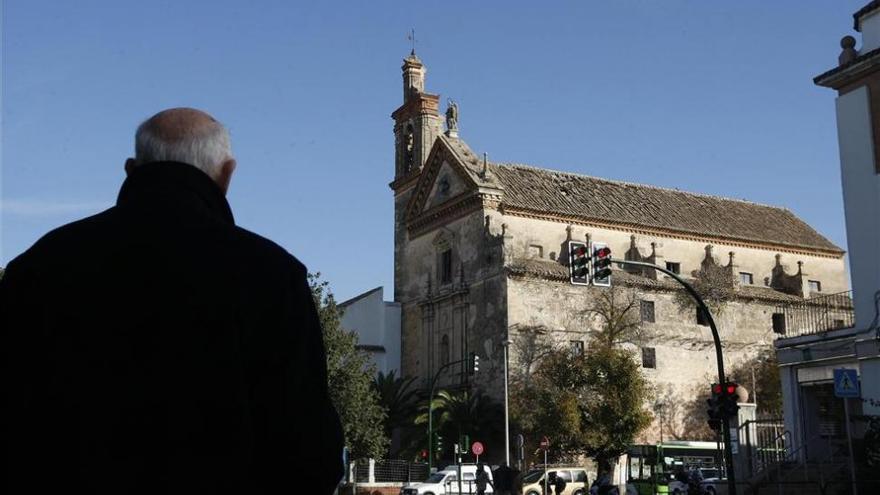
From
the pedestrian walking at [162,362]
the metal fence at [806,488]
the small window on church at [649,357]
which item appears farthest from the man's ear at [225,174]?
the small window on church at [649,357]

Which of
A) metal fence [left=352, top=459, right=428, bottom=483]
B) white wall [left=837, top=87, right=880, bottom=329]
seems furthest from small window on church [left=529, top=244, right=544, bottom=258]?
white wall [left=837, top=87, right=880, bottom=329]

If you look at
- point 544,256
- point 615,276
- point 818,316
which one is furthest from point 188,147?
→ point 544,256

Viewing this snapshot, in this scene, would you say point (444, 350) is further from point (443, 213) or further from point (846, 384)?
Result: point (846, 384)

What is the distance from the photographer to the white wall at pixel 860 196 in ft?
83.3

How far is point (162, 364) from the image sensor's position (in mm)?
2232

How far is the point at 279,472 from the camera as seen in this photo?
229 centimetres

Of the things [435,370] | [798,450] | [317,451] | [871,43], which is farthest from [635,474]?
[317,451]

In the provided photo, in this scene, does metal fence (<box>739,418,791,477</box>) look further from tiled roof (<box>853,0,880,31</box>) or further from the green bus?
tiled roof (<box>853,0,880,31</box>)

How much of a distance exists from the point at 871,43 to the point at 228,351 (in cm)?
2711

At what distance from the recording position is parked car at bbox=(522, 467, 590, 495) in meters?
42.6

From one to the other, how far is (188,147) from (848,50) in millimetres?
26791

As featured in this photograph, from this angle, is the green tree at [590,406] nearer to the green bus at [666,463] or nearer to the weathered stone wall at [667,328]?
the green bus at [666,463]

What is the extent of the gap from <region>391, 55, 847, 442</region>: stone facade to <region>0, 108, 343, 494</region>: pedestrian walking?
4940cm

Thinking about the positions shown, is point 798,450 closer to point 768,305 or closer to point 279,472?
point 279,472
